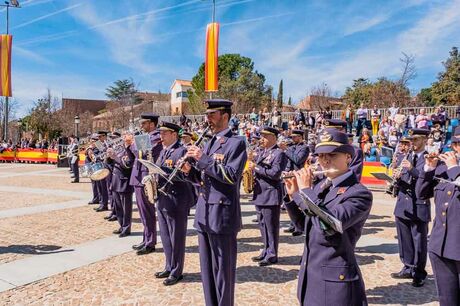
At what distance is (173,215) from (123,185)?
8.74ft

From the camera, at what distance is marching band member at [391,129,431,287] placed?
5.36m

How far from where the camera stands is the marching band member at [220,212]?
406 centimetres

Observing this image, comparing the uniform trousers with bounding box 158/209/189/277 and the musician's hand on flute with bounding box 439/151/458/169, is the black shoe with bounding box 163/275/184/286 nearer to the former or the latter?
the uniform trousers with bounding box 158/209/189/277

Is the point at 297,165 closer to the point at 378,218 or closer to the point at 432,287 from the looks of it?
the point at 378,218

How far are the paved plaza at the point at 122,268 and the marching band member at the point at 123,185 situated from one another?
11.6 inches

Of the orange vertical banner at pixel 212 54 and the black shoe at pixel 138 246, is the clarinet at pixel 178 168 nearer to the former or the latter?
the black shoe at pixel 138 246

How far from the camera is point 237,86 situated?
161 ft

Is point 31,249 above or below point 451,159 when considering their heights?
below

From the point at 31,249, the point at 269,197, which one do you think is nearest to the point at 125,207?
the point at 31,249

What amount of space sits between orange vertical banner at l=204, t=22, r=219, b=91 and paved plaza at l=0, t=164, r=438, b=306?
14419 mm

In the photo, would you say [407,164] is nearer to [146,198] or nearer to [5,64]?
[146,198]

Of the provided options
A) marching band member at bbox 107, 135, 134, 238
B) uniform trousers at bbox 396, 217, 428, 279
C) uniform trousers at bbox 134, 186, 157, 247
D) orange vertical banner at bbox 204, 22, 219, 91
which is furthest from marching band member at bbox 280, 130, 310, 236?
orange vertical banner at bbox 204, 22, 219, 91

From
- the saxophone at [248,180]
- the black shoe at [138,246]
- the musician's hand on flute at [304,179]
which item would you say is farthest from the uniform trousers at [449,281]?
the black shoe at [138,246]

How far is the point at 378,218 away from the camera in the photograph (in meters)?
9.93
